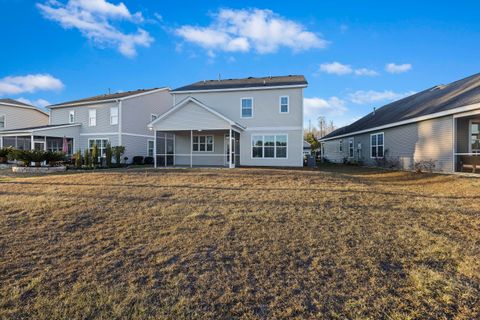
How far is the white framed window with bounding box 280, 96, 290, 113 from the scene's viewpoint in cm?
1984

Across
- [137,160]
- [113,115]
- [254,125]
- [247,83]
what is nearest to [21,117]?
[113,115]

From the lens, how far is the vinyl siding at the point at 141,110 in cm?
2413

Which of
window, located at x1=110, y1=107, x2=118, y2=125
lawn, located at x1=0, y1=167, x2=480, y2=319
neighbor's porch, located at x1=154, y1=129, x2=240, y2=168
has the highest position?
window, located at x1=110, y1=107, x2=118, y2=125

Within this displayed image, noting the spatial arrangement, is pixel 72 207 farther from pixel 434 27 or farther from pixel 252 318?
pixel 434 27

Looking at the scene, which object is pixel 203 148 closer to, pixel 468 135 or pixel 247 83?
pixel 247 83

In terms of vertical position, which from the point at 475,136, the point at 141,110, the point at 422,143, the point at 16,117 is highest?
the point at 16,117

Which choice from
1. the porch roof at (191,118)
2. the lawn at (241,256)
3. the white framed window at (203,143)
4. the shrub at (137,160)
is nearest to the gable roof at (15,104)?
the shrub at (137,160)

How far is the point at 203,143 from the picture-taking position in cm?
2198

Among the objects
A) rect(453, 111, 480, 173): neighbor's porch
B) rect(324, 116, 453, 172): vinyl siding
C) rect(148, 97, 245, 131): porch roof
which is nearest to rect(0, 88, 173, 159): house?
rect(148, 97, 245, 131): porch roof

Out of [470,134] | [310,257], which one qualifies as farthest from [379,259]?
[470,134]

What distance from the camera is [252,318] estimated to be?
9.97 feet

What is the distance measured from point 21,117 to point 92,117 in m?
12.7

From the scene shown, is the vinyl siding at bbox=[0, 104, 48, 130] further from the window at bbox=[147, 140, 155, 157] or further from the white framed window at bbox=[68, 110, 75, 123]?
the window at bbox=[147, 140, 155, 157]

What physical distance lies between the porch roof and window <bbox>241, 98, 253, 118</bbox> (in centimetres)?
305
